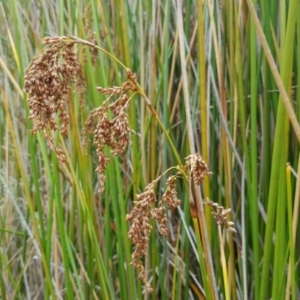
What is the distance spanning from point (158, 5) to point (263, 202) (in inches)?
17.4

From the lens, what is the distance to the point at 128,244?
92cm

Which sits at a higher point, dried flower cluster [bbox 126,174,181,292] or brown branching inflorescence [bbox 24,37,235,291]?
brown branching inflorescence [bbox 24,37,235,291]

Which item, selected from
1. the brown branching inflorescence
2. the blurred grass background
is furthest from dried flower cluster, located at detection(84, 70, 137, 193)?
the blurred grass background

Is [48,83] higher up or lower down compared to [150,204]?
higher up

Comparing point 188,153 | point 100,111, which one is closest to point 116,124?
point 100,111

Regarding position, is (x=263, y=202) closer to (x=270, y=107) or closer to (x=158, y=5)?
(x=270, y=107)

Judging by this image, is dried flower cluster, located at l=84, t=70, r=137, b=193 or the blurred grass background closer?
dried flower cluster, located at l=84, t=70, r=137, b=193

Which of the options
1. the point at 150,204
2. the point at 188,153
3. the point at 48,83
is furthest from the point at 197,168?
the point at 188,153

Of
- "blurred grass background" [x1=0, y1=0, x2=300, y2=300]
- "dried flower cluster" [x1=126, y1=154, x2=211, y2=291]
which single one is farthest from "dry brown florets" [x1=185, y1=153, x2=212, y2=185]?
"blurred grass background" [x1=0, y1=0, x2=300, y2=300]

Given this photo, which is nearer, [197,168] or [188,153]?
[197,168]

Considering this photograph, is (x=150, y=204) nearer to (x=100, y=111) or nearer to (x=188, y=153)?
(x=100, y=111)

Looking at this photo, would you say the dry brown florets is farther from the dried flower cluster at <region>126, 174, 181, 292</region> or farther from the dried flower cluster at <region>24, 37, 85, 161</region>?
the dried flower cluster at <region>24, 37, 85, 161</region>

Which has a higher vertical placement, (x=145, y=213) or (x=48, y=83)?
(x=48, y=83)

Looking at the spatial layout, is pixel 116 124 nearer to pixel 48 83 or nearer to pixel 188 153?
pixel 48 83
